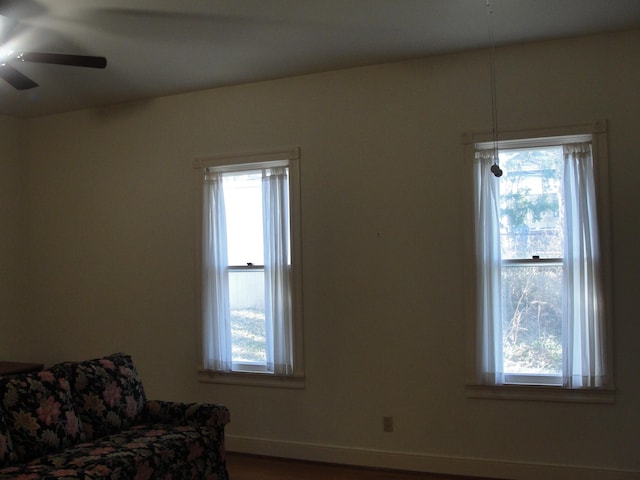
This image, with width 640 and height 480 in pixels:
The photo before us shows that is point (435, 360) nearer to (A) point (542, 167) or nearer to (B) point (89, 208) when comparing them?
(A) point (542, 167)

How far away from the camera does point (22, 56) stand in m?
2.98

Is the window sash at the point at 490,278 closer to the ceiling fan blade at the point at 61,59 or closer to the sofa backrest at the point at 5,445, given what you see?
the ceiling fan blade at the point at 61,59

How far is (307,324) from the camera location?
14.7ft

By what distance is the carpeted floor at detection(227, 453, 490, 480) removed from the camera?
4.07m

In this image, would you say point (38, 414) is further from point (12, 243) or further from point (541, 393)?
point (541, 393)

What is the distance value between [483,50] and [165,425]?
134 inches

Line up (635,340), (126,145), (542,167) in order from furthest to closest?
(126,145)
(542,167)
(635,340)

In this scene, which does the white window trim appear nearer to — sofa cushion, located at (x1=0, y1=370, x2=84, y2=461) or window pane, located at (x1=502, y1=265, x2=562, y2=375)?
window pane, located at (x1=502, y1=265, x2=562, y2=375)

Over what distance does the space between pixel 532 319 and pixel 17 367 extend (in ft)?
14.5

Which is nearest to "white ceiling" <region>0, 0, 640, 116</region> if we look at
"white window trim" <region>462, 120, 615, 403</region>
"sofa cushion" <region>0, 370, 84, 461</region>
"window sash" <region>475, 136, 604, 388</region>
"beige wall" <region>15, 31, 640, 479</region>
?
"beige wall" <region>15, 31, 640, 479</region>

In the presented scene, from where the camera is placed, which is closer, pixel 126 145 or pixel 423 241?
pixel 423 241

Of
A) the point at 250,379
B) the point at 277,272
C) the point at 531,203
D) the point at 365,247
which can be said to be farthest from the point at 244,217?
the point at 531,203

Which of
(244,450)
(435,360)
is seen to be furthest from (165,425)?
(435,360)

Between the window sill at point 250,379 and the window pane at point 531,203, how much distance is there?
6.30 ft
